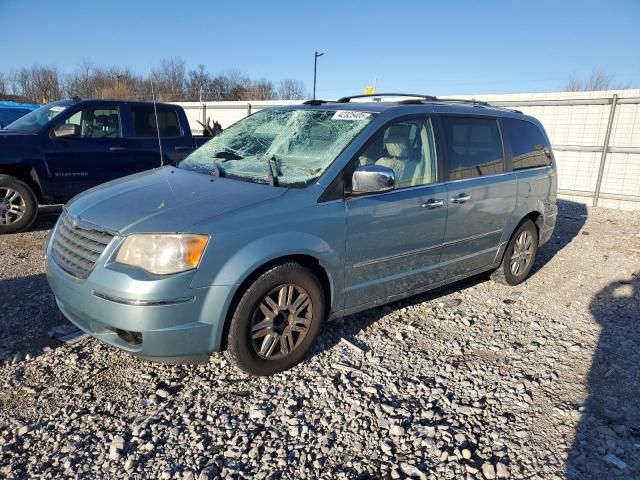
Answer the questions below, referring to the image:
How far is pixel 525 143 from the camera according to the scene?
504 cm

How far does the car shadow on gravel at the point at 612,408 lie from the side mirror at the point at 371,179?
6.30 ft

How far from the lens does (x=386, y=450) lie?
2510mm

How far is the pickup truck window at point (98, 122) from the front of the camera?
6777mm

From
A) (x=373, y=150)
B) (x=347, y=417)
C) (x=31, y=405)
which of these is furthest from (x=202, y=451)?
(x=373, y=150)

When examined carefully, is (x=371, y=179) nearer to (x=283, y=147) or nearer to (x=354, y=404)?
(x=283, y=147)

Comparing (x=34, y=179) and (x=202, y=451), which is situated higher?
(x=34, y=179)

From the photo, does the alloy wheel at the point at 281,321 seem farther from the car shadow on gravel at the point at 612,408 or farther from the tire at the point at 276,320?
the car shadow on gravel at the point at 612,408

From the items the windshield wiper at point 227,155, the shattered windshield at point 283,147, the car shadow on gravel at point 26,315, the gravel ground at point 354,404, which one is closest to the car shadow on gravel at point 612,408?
the gravel ground at point 354,404

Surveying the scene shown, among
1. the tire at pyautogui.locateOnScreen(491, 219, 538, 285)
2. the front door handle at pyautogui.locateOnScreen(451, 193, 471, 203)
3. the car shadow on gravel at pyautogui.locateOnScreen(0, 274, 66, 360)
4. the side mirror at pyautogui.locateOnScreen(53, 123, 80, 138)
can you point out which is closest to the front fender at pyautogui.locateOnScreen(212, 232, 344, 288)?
the front door handle at pyautogui.locateOnScreen(451, 193, 471, 203)

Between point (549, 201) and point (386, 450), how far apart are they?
404 centimetres

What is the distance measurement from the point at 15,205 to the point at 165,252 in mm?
4833

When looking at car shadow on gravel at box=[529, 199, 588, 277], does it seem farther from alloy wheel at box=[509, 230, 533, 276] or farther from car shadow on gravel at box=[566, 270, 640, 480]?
car shadow on gravel at box=[566, 270, 640, 480]

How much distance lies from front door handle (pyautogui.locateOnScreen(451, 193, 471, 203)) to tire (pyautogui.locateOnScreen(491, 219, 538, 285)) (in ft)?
3.89

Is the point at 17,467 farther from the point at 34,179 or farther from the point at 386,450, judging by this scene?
the point at 34,179
